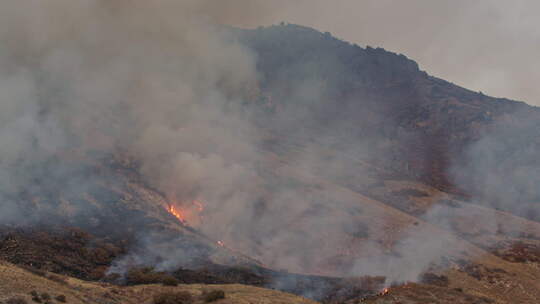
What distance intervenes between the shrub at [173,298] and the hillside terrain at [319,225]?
2.04m

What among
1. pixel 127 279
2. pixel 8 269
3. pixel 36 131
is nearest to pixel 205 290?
pixel 127 279

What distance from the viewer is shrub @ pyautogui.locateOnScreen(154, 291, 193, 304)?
94.9ft

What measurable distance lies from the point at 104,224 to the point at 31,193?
10668 millimetres

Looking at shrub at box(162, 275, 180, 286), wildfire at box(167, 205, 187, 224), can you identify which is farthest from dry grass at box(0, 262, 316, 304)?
wildfire at box(167, 205, 187, 224)

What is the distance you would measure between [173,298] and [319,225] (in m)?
34.4

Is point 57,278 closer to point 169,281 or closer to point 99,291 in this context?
point 99,291

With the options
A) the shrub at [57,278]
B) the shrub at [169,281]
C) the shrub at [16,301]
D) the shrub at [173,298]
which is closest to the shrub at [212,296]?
the shrub at [173,298]

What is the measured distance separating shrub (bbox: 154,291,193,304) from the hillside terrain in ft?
6.68

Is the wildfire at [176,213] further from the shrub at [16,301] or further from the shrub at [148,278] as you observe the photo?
the shrub at [16,301]

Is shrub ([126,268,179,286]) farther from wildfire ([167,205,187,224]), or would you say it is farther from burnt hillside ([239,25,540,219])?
burnt hillside ([239,25,540,219])

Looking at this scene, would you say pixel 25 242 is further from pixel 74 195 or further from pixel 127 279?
pixel 74 195

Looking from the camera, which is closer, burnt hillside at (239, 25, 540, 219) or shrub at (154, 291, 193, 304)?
shrub at (154, 291, 193, 304)

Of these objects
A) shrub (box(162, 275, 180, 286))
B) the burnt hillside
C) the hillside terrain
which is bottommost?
shrub (box(162, 275, 180, 286))

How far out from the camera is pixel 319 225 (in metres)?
60.5
